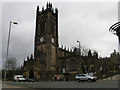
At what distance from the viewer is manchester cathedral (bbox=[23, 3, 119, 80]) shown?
300ft

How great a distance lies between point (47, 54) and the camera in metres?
95.4

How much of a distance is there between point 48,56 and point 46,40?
764cm

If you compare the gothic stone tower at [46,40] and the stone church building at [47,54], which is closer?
the stone church building at [47,54]

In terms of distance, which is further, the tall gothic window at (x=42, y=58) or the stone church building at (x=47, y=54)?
the tall gothic window at (x=42, y=58)

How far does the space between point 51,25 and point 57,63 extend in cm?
1817

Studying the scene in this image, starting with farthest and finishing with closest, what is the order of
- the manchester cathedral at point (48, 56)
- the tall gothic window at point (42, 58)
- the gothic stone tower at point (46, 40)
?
the tall gothic window at point (42, 58), the gothic stone tower at point (46, 40), the manchester cathedral at point (48, 56)

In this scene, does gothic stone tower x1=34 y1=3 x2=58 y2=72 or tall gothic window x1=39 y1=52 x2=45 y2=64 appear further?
tall gothic window x1=39 y1=52 x2=45 y2=64

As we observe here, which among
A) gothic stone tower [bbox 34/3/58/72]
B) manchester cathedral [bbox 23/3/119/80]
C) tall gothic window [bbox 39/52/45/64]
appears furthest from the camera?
tall gothic window [bbox 39/52/45/64]

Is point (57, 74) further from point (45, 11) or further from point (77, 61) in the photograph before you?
point (45, 11)

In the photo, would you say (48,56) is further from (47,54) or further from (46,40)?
(46,40)

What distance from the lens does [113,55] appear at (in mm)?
119312

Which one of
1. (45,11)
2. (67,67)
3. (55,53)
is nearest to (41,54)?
(55,53)

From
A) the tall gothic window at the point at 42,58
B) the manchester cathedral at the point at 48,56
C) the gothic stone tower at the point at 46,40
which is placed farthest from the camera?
the tall gothic window at the point at 42,58

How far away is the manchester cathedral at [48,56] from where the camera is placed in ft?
300
